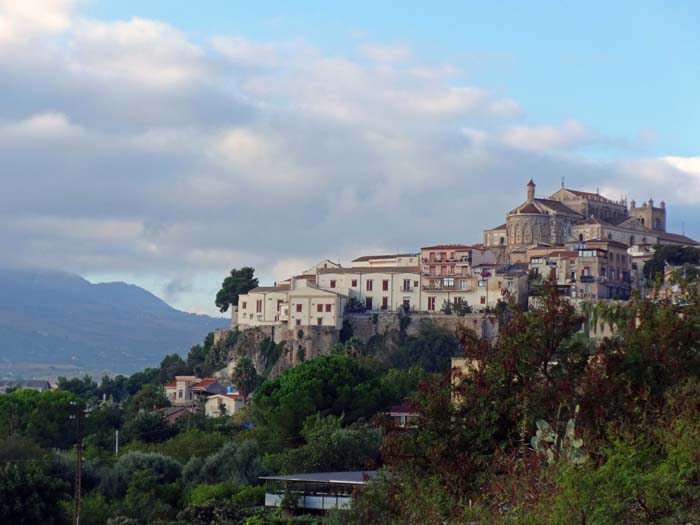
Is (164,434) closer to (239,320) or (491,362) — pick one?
(239,320)

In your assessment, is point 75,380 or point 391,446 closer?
point 391,446

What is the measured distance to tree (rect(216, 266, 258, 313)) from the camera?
363 feet

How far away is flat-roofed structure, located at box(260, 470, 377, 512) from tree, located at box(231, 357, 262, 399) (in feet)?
158

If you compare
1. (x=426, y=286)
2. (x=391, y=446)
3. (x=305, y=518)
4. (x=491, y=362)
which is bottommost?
(x=305, y=518)

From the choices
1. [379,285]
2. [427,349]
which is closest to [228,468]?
[427,349]

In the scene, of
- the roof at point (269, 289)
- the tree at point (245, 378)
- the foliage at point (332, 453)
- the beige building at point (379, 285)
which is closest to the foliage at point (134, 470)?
the foliage at point (332, 453)

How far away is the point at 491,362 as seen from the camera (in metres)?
25.2

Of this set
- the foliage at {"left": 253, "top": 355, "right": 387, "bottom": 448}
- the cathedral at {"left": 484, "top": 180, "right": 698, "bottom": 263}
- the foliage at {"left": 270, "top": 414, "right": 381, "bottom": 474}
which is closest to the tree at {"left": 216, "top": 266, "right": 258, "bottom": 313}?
the cathedral at {"left": 484, "top": 180, "right": 698, "bottom": 263}

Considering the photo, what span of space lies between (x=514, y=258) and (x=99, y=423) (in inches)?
1714

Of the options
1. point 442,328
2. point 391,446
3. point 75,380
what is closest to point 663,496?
point 391,446

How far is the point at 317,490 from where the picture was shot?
40.6 m

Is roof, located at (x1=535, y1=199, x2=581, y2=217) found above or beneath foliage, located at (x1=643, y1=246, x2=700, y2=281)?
above

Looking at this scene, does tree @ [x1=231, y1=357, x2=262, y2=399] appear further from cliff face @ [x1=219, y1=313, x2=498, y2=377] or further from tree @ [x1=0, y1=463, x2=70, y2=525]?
tree @ [x1=0, y1=463, x2=70, y2=525]

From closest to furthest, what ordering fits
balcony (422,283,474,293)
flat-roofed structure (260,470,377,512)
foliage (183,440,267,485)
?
flat-roofed structure (260,470,377,512)
foliage (183,440,267,485)
balcony (422,283,474,293)
